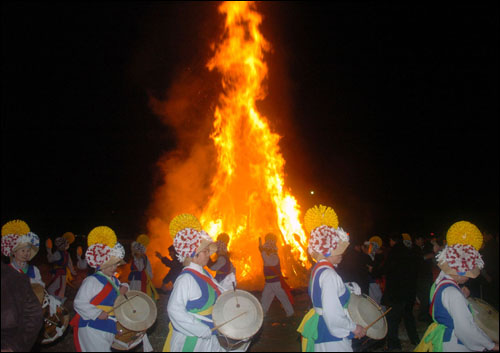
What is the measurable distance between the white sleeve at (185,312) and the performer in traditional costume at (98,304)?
1146mm

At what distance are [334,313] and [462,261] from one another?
5.75 feet

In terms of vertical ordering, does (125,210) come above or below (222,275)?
above

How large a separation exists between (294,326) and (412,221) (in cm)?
2633

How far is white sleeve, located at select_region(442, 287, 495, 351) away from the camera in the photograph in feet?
13.0

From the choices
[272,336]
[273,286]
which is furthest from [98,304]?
[273,286]

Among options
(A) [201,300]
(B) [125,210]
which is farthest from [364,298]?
(B) [125,210]

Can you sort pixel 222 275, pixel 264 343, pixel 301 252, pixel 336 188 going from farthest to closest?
pixel 336 188
pixel 301 252
pixel 222 275
pixel 264 343

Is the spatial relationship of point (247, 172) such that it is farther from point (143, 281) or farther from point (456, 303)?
point (456, 303)

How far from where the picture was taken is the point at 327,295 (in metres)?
3.86

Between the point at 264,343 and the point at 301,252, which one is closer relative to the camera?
the point at 264,343

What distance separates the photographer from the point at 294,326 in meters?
9.07

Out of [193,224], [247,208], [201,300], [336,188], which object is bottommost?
[201,300]

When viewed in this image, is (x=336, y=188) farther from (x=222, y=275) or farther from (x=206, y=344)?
(x=206, y=344)

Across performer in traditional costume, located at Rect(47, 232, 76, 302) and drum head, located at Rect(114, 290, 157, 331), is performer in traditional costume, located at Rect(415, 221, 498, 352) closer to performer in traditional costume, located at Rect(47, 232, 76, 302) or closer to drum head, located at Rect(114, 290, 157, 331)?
drum head, located at Rect(114, 290, 157, 331)
